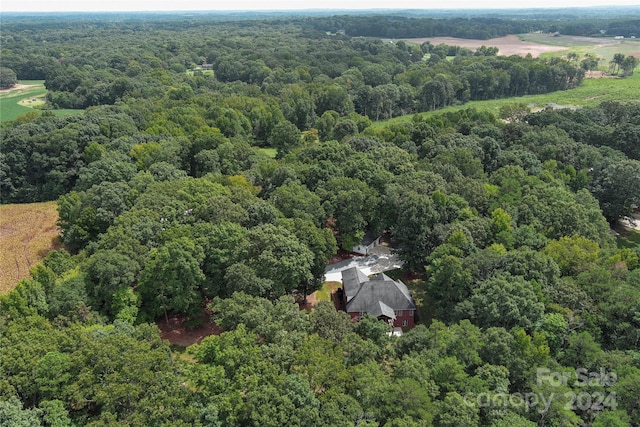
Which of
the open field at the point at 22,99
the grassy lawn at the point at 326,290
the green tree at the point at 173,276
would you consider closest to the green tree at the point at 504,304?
the grassy lawn at the point at 326,290

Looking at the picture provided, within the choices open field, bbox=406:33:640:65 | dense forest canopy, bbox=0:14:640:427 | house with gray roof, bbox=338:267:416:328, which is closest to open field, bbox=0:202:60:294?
dense forest canopy, bbox=0:14:640:427

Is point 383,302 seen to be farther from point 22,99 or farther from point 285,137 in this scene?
point 22,99

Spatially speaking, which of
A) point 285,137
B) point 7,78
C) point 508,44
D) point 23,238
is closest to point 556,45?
point 508,44

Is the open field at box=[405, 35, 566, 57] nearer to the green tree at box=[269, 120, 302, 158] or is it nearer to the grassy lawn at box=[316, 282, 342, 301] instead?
the green tree at box=[269, 120, 302, 158]

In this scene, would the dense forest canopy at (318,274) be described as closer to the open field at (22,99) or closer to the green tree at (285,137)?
the green tree at (285,137)

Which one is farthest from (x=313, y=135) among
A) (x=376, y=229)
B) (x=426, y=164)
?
(x=376, y=229)
